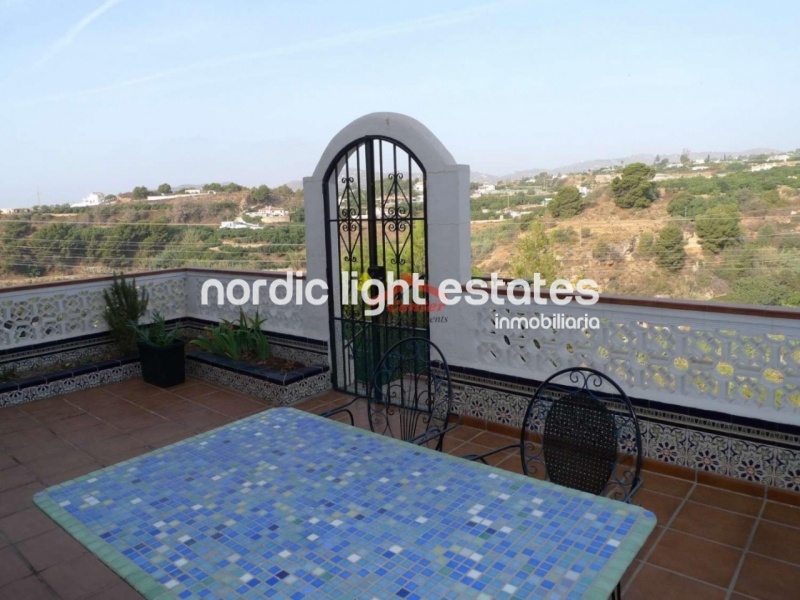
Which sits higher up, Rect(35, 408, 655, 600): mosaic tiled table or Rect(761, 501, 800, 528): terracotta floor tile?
Rect(35, 408, 655, 600): mosaic tiled table

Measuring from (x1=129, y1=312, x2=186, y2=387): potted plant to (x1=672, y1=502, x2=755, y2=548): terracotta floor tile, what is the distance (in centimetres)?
431

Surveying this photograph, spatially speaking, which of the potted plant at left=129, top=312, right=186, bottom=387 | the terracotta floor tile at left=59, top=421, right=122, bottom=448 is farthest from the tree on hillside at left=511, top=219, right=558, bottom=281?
the terracotta floor tile at left=59, top=421, right=122, bottom=448

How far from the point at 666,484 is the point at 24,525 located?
345 cm

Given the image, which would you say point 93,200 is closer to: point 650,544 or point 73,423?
point 73,423

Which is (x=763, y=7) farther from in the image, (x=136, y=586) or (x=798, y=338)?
(x=136, y=586)

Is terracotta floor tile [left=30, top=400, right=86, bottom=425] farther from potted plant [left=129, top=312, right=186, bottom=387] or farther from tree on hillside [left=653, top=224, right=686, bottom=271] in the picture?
tree on hillside [left=653, top=224, right=686, bottom=271]

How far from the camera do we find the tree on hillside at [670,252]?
18156mm

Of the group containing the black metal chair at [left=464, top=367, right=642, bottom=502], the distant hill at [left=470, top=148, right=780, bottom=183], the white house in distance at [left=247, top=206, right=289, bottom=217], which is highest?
the distant hill at [left=470, top=148, right=780, bottom=183]

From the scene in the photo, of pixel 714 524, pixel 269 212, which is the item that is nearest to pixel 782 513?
pixel 714 524

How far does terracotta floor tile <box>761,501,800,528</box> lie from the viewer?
2859 millimetres

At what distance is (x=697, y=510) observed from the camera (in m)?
2.99

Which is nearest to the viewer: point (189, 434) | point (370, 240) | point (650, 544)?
point (650, 544)

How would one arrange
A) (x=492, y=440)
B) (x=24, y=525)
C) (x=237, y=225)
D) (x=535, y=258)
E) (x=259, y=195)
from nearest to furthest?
(x=24, y=525), (x=492, y=440), (x=535, y=258), (x=237, y=225), (x=259, y=195)

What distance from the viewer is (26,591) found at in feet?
8.22
